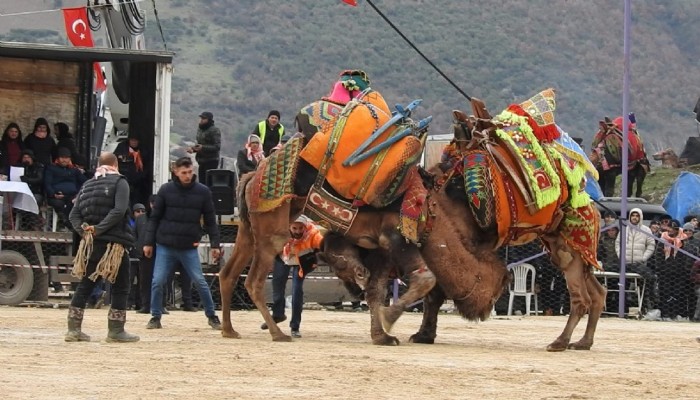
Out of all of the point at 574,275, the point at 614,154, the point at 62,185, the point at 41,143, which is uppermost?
the point at 614,154

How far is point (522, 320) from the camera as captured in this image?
72.4 feet

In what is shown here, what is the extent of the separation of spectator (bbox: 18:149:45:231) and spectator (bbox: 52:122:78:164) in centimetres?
62

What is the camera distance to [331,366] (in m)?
12.2

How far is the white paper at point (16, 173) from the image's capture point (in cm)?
2314

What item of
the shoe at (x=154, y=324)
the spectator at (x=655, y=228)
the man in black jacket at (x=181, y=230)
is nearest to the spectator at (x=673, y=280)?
the spectator at (x=655, y=228)

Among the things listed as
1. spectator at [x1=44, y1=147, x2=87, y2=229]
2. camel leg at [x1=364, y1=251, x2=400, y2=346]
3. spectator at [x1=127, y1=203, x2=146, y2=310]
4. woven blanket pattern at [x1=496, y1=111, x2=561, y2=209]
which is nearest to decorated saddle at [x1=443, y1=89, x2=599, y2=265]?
woven blanket pattern at [x1=496, y1=111, x2=561, y2=209]

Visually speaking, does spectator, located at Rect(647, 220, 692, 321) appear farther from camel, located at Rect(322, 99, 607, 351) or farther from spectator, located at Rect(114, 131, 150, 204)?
camel, located at Rect(322, 99, 607, 351)

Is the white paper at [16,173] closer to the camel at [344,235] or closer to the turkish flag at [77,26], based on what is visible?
the turkish flag at [77,26]

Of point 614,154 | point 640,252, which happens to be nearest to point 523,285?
point 640,252

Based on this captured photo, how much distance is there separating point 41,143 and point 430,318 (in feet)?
32.5

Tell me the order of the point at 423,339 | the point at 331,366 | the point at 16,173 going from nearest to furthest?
the point at 331,366
the point at 423,339
the point at 16,173

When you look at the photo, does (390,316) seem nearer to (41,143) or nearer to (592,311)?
(592,311)

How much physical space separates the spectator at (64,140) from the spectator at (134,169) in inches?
27.1

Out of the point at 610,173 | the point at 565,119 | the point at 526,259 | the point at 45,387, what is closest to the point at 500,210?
the point at 45,387
